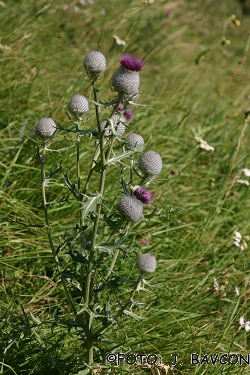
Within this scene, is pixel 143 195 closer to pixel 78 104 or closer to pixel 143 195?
pixel 143 195

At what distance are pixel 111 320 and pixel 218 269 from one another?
3.90ft

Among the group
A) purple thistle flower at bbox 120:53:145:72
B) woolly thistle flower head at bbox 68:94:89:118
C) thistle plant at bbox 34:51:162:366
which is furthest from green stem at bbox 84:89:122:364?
woolly thistle flower head at bbox 68:94:89:118

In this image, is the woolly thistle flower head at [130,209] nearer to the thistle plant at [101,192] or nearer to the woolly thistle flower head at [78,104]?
the thistle plant at [101,192]

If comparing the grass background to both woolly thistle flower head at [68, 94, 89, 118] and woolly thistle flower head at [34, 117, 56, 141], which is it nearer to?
woolly thistle flower head at [34, 117, 56, 141]

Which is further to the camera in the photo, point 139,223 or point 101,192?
point 139,223

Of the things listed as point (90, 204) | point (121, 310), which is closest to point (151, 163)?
point (90, 204)

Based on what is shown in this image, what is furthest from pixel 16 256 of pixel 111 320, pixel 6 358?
pixel 111 320

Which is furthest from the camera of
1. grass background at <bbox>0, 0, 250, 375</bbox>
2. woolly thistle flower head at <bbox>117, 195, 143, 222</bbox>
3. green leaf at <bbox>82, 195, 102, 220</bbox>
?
grass background at <bbox>0, 0, 250, 375</bbox>

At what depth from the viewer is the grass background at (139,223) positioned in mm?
2383

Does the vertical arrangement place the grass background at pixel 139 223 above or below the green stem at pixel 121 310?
below

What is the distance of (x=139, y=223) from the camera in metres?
3.32

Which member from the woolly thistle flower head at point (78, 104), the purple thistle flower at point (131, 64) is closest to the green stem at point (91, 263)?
the purple thistle flower at point (131, 64)

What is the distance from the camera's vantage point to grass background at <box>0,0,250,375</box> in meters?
2.38

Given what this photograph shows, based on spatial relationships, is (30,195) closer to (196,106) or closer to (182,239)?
(182,239)
